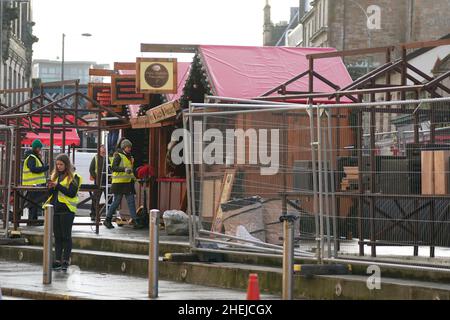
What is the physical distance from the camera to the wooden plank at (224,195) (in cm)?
1608

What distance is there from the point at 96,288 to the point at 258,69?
30.4 ft

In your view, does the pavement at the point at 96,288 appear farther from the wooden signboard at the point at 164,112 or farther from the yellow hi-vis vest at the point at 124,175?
the wooden signboard at the point at 164,112

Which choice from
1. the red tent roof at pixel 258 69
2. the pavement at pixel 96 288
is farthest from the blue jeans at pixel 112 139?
the pavement at pixel 96 288

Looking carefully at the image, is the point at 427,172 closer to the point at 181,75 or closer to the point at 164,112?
the point at 164,112

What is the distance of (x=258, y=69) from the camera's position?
24.2 metres

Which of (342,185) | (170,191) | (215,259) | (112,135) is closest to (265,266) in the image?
(215,259)

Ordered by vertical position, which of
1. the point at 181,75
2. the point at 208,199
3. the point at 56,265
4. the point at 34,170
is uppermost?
the point at 181,75

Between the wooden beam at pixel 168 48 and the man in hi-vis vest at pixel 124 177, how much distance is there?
1.85 metres

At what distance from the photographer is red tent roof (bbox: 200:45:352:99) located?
23250mm

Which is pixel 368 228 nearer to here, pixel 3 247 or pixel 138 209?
pixel 3 247

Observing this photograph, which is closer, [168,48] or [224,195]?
[224,195]

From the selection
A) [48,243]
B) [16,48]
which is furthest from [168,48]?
[16,48]

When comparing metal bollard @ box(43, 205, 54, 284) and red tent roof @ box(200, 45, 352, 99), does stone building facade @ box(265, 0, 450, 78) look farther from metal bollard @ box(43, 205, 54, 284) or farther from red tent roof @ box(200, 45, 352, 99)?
metal bollard @ box(43, 205, 54, 284)

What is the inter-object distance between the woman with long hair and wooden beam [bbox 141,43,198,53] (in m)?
6.57
